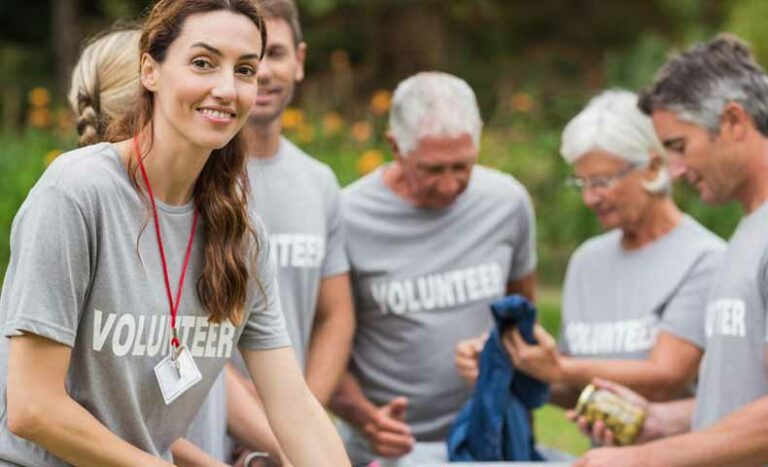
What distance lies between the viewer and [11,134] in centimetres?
1052

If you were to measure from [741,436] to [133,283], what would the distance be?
1.56m

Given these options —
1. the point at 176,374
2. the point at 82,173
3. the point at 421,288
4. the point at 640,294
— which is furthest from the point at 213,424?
the point at 640,294

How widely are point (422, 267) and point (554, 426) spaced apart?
12.4 ft

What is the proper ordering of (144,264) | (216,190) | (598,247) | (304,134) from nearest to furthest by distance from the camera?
(144,264), (216,190), (598,247), (304,134)

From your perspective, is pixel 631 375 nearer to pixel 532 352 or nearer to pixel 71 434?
pixel 532 352

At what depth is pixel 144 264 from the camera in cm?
276

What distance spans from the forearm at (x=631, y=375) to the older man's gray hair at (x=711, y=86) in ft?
2.37

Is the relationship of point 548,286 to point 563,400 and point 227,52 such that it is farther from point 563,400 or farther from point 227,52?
point 227,52

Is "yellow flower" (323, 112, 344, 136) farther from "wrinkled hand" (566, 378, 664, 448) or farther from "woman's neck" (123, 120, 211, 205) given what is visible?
"woman's neck" (123, 120, 211, 205)

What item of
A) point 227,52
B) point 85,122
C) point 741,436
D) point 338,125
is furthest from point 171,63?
point 338,125

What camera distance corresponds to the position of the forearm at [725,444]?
11.4 feet

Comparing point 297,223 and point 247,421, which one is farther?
point 297,223

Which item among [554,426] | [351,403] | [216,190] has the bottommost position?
[554,426]

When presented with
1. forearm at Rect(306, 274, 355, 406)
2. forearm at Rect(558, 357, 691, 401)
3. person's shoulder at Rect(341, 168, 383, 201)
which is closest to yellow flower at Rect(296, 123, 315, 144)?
person's shoulder at Rect(341, 168, 383, 201)
